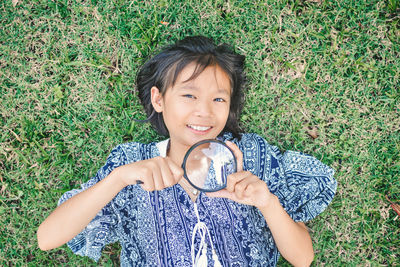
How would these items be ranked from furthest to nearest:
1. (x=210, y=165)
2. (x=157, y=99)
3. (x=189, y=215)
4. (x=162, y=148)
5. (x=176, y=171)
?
(x=162, y=148), (x=157, y=99), (x=189, y=215), (x=210, y=165), (x=176, y=171)

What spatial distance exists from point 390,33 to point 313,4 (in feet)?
2.87

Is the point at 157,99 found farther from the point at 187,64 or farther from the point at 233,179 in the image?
the point at 233,179

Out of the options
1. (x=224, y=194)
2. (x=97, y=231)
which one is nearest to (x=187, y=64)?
(x=224, y=194)

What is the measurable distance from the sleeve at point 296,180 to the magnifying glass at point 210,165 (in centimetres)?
45

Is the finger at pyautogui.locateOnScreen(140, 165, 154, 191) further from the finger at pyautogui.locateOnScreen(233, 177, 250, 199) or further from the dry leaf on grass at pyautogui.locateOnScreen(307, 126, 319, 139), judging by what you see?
the dry leaf on grass at pyautogui.locateOnScreen(307, 126, 319, 139)

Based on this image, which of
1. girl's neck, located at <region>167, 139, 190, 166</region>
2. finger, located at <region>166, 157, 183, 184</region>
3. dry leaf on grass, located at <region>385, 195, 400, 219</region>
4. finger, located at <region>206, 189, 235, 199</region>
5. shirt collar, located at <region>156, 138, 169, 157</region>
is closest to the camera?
finger, located at <region>166, 157, 183, 184</region>

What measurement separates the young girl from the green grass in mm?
497

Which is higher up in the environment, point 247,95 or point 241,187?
point 247,95

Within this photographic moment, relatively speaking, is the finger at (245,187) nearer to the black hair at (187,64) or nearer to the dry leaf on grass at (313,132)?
the black hair at (187,64)

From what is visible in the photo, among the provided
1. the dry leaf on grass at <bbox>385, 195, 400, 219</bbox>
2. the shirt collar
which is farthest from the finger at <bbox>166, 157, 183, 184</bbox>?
the dry leaf on grass at <bbox>385, 195, 400, 219</bbox>

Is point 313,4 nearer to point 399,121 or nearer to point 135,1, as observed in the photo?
point 399,121

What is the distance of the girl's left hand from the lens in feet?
9.07

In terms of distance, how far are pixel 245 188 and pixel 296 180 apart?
898 millimetres

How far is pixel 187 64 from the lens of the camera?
3.21 meters
